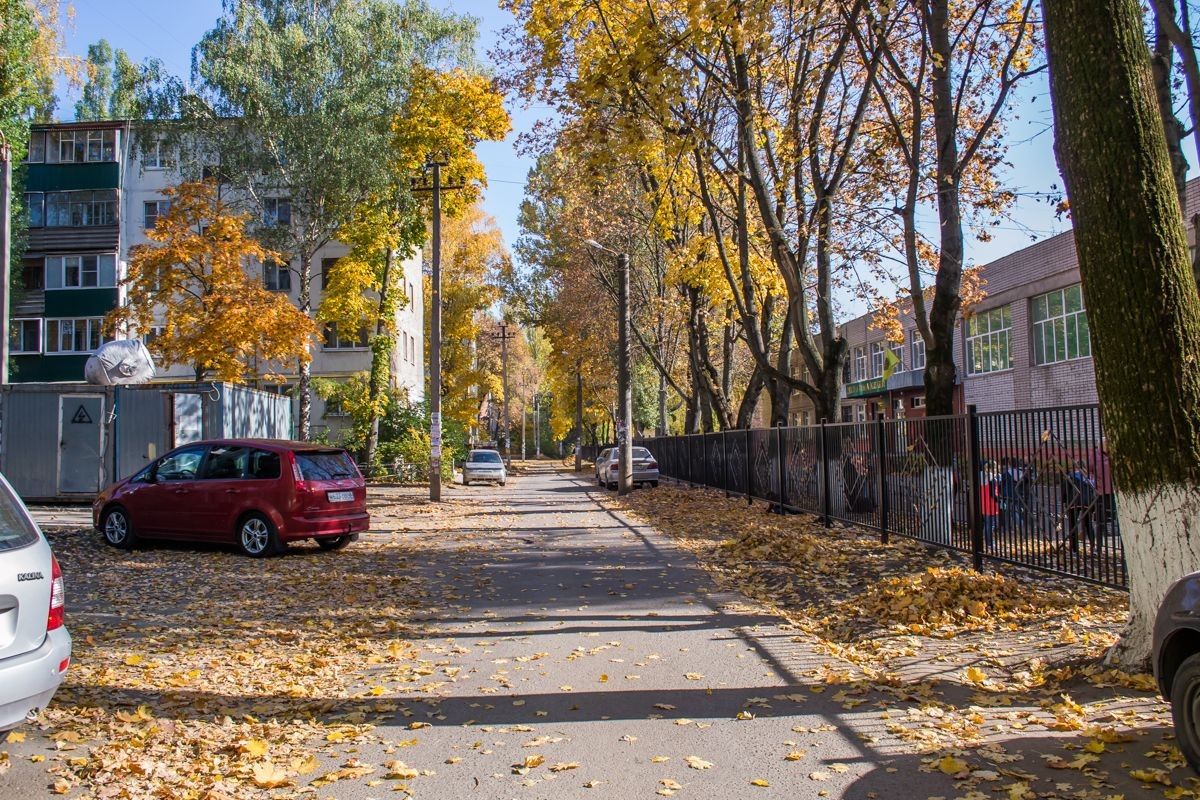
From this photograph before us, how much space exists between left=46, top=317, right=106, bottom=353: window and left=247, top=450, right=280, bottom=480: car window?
1235 inches

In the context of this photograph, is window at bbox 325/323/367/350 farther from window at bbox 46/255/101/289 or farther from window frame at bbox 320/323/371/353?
window at bbox 46/255/101/289

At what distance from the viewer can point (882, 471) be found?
42.3ft

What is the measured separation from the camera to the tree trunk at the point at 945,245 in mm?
14414

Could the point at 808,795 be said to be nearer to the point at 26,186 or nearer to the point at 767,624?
the point at 767,624

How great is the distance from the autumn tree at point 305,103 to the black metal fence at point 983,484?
17854mm

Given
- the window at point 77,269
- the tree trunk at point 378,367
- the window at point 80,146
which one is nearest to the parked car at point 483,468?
the tree trunk at point 378,367

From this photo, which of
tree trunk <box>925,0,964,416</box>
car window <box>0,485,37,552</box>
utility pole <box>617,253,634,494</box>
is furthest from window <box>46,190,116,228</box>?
car window <box>0,485,37,552</box>

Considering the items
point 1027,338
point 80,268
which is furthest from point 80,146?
point 1027,338

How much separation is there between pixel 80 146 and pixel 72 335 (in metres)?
8.23

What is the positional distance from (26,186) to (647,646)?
43.3 meters

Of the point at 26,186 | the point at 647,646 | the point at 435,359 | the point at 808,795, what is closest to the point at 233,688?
the point at 647,646

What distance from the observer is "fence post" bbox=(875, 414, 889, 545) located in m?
12.8

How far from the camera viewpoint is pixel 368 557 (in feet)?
45.5

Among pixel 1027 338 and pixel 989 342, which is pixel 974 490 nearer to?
pixel 1027 338
